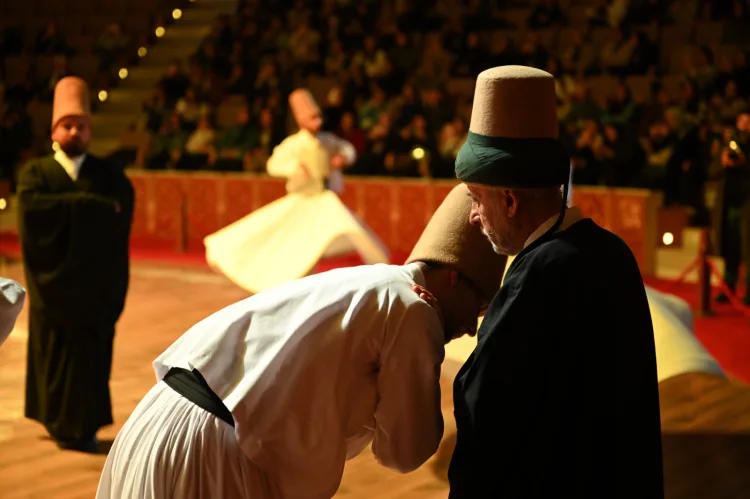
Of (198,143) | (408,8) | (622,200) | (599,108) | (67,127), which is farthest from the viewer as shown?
(408,8)

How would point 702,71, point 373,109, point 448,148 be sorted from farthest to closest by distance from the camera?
point 373,109 → point 448,148 → point 702,71

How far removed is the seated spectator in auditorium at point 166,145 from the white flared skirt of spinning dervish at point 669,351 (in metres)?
9.73

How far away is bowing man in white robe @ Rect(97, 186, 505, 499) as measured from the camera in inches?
94.5

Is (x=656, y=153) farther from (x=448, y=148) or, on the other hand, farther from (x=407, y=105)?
(x=407, y=105)

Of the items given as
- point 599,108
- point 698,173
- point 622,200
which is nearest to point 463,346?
point 622,200

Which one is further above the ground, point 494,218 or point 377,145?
point 494,218

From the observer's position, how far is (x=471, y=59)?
14.6m

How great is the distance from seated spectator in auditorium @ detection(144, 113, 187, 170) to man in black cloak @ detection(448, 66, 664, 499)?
12545 millimetres

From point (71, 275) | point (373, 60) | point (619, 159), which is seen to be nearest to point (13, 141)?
point (373, 60)

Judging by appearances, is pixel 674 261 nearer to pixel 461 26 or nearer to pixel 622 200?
pixel 622 200

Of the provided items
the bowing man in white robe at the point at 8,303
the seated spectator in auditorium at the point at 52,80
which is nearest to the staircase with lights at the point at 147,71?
the seated spectator in auditorium at the point at 52,80

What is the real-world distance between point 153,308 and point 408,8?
27.6ft

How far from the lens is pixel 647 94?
43.0 ft

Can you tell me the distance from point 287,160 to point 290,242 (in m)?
0.84
